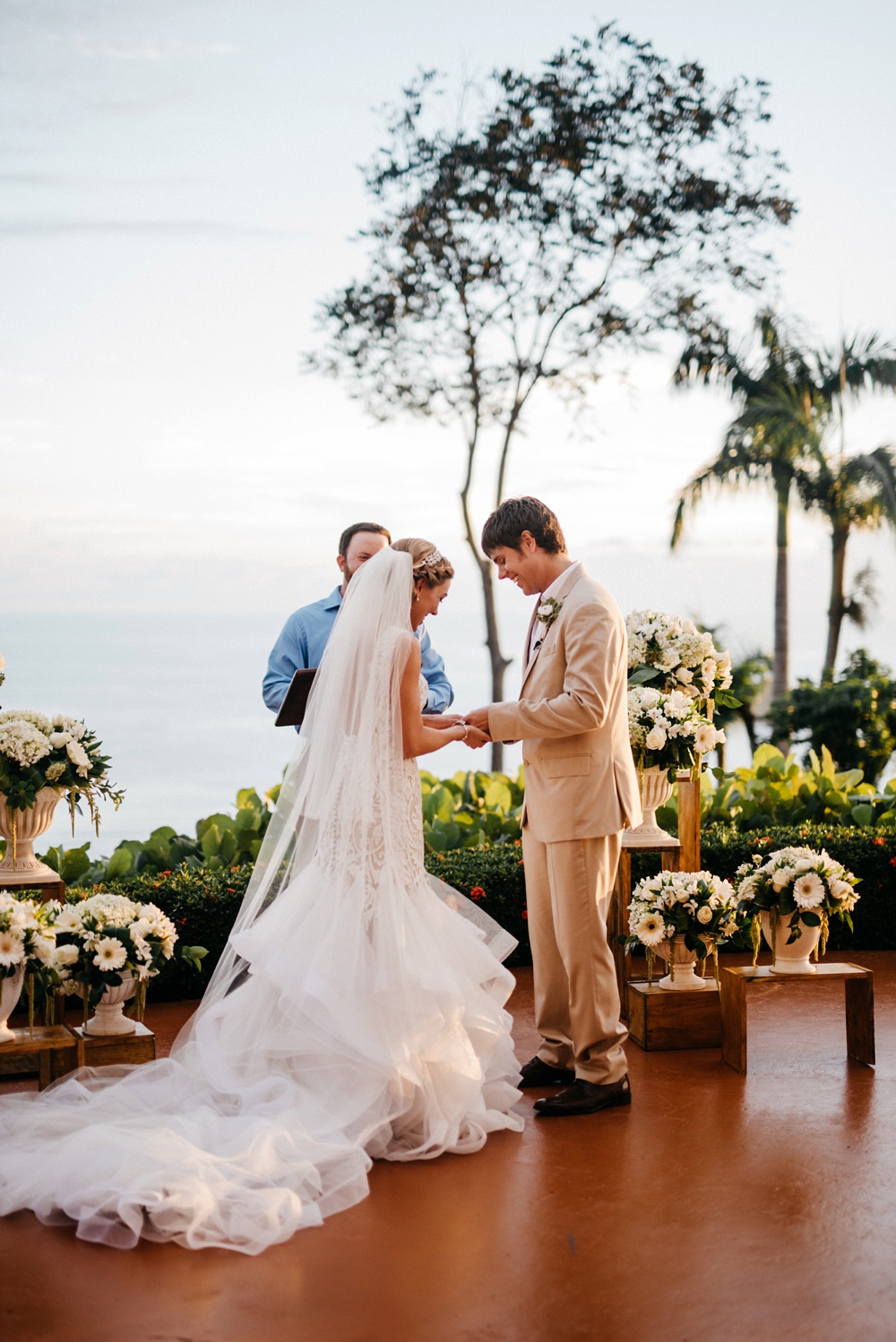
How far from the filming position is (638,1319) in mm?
2600

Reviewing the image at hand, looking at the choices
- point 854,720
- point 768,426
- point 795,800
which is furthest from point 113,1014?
point 768,426

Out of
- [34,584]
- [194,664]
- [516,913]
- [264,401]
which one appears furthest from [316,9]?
[194,664]

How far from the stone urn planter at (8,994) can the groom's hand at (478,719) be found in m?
1.68

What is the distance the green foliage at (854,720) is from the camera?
12.1 m

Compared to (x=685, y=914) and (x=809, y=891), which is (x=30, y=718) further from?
(x=809, y=891)

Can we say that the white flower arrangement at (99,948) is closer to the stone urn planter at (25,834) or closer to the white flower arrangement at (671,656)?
the stone urn planter at (25,834)

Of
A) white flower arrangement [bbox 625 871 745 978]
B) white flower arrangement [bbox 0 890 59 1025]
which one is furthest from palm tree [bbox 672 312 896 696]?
white flower arrangement [bbox 0 890 59 1025]

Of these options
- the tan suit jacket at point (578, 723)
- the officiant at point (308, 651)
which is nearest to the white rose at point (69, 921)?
the officiant at point (308, 651)

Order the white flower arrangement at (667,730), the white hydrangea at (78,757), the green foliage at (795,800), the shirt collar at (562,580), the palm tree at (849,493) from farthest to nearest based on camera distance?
the palm tree at (849,493) → the green foliage at (795,800) → the white flower arrangement at (667,730) → the white hydrangea at (78,757) → the shirt collar at (562,580)

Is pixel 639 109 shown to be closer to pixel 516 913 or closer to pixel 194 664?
pixel 516 913

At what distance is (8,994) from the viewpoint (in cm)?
385

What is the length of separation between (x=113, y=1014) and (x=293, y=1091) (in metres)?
0.97

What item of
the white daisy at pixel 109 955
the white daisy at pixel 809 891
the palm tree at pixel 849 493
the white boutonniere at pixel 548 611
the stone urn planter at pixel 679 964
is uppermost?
the palm tree at pixel 849 493

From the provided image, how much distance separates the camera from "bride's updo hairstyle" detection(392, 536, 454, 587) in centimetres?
391
